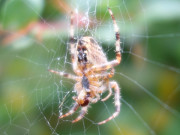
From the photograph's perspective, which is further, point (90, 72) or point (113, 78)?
point (113, 78)

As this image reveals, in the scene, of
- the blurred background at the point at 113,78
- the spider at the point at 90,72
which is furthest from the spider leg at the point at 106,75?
the blurred background at the point at 113,78

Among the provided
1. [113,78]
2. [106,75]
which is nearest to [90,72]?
[106,75]

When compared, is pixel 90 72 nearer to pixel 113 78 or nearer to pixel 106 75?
pixel 106 75

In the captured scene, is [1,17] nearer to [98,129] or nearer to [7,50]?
[7,50]

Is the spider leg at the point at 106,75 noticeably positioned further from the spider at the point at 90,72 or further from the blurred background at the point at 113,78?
the blurred background at the point at 113,78
